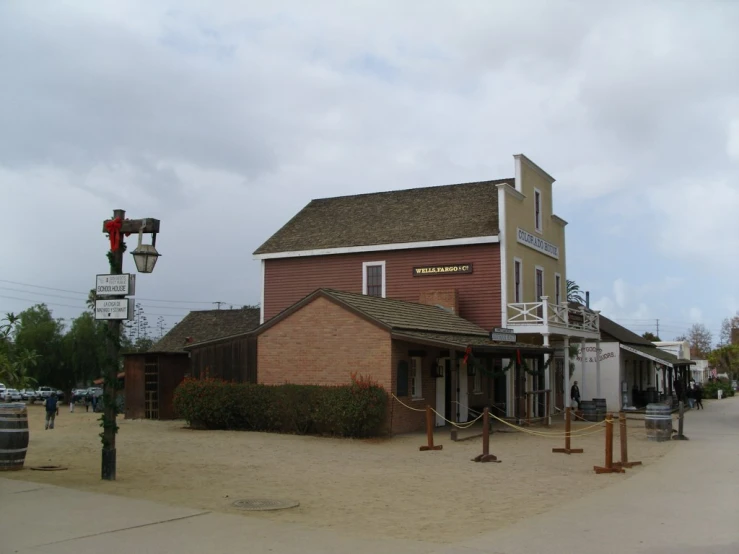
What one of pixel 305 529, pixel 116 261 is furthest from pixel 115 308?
pixel 305 529

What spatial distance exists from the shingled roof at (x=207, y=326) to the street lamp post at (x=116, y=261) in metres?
21.4

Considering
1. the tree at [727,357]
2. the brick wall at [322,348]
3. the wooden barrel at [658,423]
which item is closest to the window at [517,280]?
the wooden barrel at [658,423]

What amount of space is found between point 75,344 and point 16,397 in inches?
252

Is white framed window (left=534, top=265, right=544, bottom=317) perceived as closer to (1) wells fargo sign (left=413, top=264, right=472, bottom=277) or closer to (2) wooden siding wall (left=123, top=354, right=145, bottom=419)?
(1) wells fargo sign (left=413, top=264, right=472, bottom=277)

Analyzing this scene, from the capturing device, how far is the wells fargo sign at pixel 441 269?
29.0 meters

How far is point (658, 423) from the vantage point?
2102cm

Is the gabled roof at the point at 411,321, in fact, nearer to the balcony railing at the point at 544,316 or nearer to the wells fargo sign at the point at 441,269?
the balcony railing at the point at 544,316

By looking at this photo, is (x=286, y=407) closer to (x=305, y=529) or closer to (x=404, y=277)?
(x=404, y=277)

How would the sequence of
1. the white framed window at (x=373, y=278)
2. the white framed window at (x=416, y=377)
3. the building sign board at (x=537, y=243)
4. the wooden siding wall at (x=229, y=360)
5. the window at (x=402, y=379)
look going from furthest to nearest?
1. the white framed window at (x=373, y=278)
2. the building sign board at (x=537, y=243)
3. the wooden siding wall at (x=229, y=360)
4. the white framed window at (x=416, y=377)
5. the window at (x=402, y=379)

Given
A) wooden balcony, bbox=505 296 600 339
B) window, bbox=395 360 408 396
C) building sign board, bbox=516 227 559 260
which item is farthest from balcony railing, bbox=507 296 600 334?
window, bbox=395 360 408 396

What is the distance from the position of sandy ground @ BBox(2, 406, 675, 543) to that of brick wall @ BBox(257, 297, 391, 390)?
6.92 feet

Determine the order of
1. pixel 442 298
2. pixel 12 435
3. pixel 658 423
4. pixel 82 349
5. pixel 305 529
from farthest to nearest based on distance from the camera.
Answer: pixel 82 349
pixel 442 298
pixel 658 423
pixel 12 435
pixel 305 529

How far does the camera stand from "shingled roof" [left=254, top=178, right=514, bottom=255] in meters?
29.8

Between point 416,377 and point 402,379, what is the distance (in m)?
1.07
